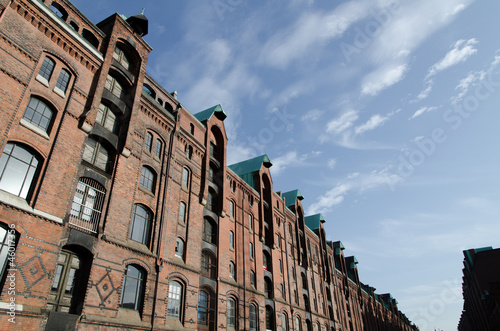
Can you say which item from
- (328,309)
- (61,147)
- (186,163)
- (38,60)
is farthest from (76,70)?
(328,309)

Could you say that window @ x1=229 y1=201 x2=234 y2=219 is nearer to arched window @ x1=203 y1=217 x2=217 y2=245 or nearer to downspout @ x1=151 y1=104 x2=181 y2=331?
arched window @ x1=203 y1=217 x2=217 y2=245

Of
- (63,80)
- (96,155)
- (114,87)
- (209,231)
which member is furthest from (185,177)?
(63,80)

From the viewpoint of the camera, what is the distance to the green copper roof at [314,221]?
169 feet

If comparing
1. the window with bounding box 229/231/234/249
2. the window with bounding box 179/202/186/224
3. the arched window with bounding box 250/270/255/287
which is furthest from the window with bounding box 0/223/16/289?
the arched window with bounding box 250/270/255/287

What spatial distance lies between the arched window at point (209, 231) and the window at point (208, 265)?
1.07 metres

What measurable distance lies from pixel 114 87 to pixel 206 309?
631 inches

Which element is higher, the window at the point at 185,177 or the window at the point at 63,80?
the window at the point at 63,80

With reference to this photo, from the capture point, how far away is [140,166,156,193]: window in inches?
764

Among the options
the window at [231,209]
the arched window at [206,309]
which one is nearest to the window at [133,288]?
the arched window at [206,309]

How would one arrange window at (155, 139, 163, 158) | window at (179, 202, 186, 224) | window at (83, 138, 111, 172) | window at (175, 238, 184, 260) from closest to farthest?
1. window at (83, 138, 111, 172)
2. window at (175, 238, 184, 260)
3. window at (155, 139, 163, 158)
4. window at (179, 202, 186, 224)

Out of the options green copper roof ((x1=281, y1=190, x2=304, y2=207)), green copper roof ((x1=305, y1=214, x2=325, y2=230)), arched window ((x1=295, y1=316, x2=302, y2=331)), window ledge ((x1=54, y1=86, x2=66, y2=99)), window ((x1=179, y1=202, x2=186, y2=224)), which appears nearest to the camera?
window ledge ((x1=54, y1=86, x2=66, y2=99))

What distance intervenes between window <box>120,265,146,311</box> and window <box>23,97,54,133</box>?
26.7ft

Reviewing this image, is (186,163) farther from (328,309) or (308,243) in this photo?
(328,309)

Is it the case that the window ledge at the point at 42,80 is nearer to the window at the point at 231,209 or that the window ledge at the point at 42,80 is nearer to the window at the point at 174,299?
the window at the point at 174,299
